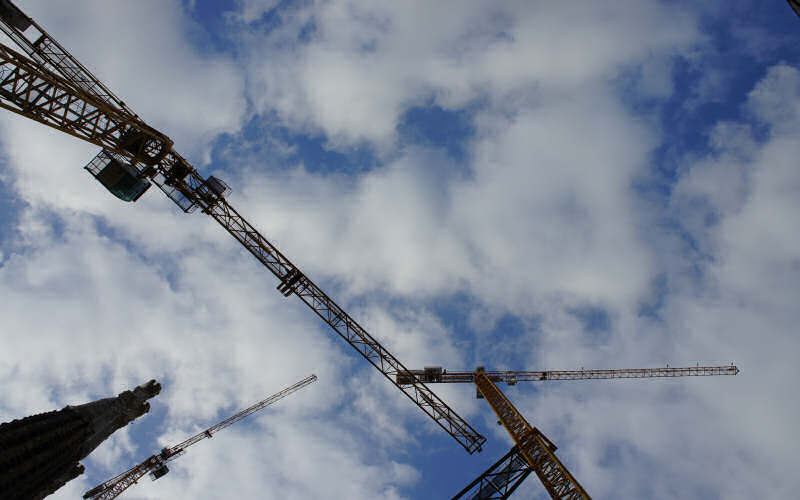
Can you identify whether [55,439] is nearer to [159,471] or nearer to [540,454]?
[159,471]

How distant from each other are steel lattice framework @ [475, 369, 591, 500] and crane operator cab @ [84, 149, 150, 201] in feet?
126

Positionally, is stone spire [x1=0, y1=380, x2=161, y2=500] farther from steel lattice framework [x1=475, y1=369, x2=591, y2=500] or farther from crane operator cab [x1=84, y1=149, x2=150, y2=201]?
steel lattice framework [x1=475, y1=369, x2=591, y2=500]

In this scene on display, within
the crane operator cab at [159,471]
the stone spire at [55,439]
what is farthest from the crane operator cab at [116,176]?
the crane operator cab at [159,471]

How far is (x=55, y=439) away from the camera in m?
57.1

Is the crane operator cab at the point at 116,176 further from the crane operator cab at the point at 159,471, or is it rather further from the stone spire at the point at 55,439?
the crane operator cab at the point at 159,471

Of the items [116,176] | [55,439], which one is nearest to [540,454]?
[116,176]

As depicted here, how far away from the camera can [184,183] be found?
136 feet

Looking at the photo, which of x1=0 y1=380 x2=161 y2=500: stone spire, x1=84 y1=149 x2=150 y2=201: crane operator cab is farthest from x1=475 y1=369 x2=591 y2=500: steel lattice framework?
x1=0 y1=380 x2=161 y2=500: stone spire

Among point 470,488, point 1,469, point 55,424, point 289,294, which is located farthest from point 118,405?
point 470,488

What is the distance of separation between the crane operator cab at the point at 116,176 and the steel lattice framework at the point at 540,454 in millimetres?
38290

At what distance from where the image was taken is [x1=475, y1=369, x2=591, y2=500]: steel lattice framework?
3316cm

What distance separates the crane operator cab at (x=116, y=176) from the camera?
120 ft

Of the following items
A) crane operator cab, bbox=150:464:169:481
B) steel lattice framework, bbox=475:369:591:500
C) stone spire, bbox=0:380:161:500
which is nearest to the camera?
steel lattice framework, bbox=475:369:591:500

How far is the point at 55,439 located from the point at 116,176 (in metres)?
41.4
